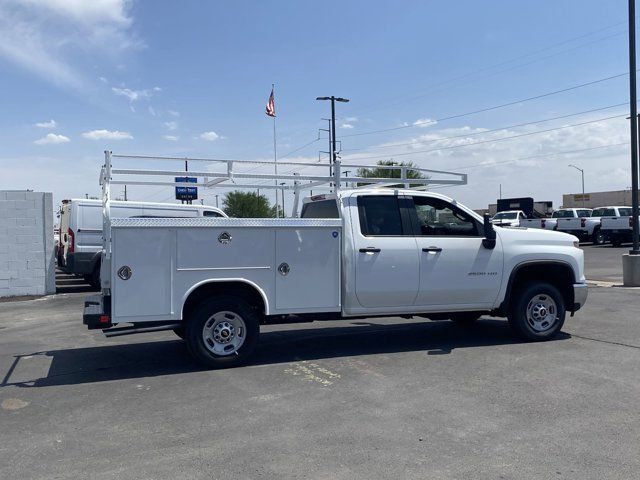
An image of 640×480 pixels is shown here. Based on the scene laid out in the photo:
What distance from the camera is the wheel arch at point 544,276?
8.16 m

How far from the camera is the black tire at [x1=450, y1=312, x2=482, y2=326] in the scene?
899cm

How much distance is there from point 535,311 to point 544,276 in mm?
582

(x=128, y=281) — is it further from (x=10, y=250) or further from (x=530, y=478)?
(x=10, y=250)

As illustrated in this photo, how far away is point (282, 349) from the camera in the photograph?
817cm

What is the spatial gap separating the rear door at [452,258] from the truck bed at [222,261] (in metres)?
1.18

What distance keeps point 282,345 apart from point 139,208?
6982 mm

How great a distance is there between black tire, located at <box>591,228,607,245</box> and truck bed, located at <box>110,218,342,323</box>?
28.1 meters

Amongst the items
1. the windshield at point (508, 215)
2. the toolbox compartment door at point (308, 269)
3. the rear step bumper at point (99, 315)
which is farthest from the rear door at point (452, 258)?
the windshield at point (508, 215)

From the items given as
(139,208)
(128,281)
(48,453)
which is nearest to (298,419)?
(48,453)

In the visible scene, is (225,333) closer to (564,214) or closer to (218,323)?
(218,323)

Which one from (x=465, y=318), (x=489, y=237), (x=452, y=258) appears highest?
(x=489, y=237)

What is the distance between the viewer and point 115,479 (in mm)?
4105

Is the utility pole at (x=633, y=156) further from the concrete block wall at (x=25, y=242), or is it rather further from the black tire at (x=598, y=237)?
the black tire at (x=598, y=237)

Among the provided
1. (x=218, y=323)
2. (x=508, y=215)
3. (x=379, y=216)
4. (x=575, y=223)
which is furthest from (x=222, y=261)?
(x=508, y=215)
